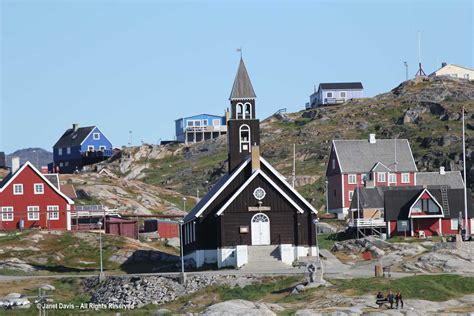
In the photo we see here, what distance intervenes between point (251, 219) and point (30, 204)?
2915 centimetres

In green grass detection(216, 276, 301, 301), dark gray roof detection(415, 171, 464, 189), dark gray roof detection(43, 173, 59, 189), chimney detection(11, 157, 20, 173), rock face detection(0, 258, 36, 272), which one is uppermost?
chimney detection(11, 157, 20, 173)

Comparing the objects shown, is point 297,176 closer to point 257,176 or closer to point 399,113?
point 399,113

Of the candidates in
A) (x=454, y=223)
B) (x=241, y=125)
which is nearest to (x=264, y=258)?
(x=241, y=125)

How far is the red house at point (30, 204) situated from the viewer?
361 ft

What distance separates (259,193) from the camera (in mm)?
88312

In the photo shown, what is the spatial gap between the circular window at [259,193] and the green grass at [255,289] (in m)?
12.0

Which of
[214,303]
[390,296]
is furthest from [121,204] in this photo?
[390,296]

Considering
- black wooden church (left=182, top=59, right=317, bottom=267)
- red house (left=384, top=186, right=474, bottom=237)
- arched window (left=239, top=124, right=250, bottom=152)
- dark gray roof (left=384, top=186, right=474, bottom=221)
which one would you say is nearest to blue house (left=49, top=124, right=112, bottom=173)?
dark gray roof (left=384, top=186, right=474, bottom=221)

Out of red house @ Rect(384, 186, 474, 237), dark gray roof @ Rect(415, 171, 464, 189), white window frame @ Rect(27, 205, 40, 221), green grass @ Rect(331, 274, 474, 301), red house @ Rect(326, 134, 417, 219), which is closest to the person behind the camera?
green grass @ Rect(331, 274, 474, 301)

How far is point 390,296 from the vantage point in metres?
66.9

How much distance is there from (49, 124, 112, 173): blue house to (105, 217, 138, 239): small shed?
7041 cm

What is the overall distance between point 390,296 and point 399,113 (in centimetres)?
11772

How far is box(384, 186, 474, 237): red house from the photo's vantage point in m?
106

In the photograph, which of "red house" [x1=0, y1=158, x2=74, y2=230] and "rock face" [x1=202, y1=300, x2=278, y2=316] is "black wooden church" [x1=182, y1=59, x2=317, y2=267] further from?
"red house" [x1=0, y1=158, x2=74, y2=230]
